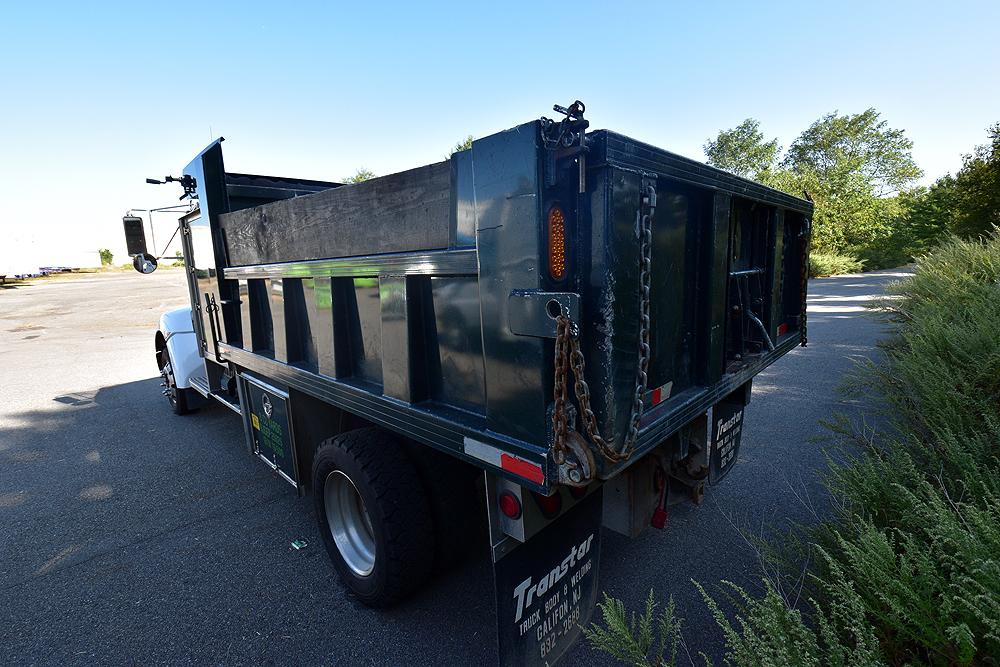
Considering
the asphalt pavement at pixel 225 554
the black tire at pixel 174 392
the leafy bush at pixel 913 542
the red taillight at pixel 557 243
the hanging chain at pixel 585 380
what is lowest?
the asphalt pavement at pixel 225 554

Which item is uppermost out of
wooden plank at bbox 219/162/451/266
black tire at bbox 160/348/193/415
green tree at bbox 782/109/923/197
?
green tree at bbox 782/109/923/197

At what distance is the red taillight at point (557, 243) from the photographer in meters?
1.51

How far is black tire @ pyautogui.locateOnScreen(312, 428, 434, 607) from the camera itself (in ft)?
7.54

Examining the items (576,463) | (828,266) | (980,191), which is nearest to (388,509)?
(576,463)

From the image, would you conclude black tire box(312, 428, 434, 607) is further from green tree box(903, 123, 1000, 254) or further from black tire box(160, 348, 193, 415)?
green tree box(903, 123, 1000, 254)

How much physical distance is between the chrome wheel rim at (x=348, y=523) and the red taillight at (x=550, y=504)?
1.20 metres

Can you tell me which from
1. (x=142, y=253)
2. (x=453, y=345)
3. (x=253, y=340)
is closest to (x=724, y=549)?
(x=453, y=345)

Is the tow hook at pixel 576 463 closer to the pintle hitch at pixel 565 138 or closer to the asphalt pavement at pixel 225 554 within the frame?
the pintle hitch at pixel 565 138

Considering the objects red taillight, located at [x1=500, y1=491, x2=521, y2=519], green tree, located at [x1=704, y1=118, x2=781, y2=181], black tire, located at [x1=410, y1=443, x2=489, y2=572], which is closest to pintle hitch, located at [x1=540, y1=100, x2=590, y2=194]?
red taillight, located at [x1=500, y1=491, x2=521, y2=519]

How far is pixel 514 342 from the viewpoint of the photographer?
1616mm

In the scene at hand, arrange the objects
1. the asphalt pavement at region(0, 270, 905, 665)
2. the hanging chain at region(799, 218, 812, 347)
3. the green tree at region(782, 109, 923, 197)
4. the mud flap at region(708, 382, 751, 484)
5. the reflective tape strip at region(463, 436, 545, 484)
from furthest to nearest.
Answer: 1. the green tree at region(782, 109, 923, 197)
2. the hanging chain at region(799, 218, 812, 347)
3. the mud flap at region(708, 382, 751, 484)
4. the asphalt pavement at region(0, 270, 905, 665)
5. the reflective tape strip at region(463, 436, 545, 484)

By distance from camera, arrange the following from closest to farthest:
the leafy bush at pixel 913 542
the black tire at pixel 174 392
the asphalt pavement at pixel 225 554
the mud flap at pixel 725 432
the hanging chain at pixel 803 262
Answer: the leafy bush at pixel 913 542 < the asphalt pavement at pixel 225 554 < the mud flap at pixel 725 432 < the hanging chain at pixel 803 262 < the black tire at pixel 174 392

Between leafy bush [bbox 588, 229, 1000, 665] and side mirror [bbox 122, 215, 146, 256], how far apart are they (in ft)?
15.7

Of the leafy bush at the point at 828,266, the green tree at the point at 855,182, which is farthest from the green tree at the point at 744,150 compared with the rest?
the leafy bush at the point at 828,266
